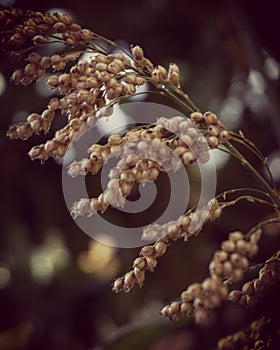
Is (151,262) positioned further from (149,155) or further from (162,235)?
(149,155)

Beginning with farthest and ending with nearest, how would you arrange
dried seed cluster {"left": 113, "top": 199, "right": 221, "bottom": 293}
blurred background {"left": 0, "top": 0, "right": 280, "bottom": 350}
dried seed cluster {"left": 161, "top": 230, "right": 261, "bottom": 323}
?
blurred background {"left": 0, "top": 0, "right": 280, "bottom": 350}
dried seed cluster {"left": 113, "top": 199, "right": 221, "bottom": 293}
dried seed cluster {"left": 161, "top": 230, "right": 261, "bottom": 323}

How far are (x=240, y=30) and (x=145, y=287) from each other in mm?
1452

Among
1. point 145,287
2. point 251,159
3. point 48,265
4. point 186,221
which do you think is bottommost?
point 48,265

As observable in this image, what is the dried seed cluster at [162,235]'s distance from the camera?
2.26ft

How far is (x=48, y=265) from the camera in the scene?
3.33m

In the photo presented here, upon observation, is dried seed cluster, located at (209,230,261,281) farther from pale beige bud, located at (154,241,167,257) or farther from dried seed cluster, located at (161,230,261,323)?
pale beige bud, located at (154,241,167,257)

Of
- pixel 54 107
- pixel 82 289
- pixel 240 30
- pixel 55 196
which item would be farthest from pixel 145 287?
pixel 54 107

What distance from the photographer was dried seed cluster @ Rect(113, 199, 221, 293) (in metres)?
0.69

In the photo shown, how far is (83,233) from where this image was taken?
2.90 meters

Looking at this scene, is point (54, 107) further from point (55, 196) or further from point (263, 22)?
point (55, 196)

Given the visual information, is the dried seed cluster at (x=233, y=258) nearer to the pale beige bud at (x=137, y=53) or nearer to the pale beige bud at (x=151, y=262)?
the pale beige bud at (x=151, y=262)

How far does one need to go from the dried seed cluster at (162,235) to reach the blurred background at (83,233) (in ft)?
3.79

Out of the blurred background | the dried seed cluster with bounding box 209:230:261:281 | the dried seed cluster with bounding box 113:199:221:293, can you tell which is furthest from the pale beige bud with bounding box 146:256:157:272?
the blurred background

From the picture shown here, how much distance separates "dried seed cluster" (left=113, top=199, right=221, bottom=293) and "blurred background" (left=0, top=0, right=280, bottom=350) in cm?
116
